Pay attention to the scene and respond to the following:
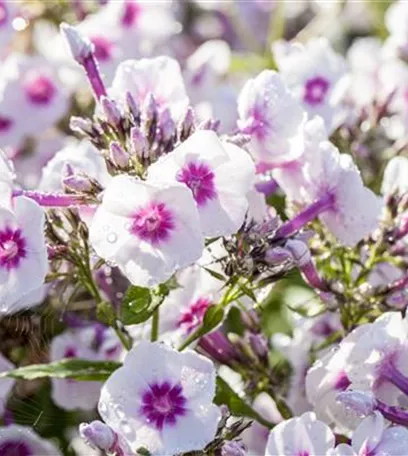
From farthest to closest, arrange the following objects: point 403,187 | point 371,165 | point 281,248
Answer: point 371,165, point 403,187, point 281,248

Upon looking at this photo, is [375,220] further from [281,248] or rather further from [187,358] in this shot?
[187,358]

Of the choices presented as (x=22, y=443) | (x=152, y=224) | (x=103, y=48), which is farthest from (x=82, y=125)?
(x=103, y=48)

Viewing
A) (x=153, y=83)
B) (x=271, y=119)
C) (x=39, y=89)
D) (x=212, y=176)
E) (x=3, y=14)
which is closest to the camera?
(x=212, y=176)

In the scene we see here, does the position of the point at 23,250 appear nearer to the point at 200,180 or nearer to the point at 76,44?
the point at 200,180

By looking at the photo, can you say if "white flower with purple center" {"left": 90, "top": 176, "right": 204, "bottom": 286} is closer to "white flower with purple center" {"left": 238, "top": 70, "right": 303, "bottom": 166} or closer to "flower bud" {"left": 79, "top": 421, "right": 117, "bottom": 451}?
"flower bud" {"left": 79, "top": 421, "right": 117, "bottom": 451}

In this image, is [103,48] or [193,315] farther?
[103,48]

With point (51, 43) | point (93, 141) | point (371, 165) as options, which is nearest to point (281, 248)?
point (93, 141)

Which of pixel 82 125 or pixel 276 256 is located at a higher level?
pixel 82 125

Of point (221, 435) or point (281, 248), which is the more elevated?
point (281, 248)
